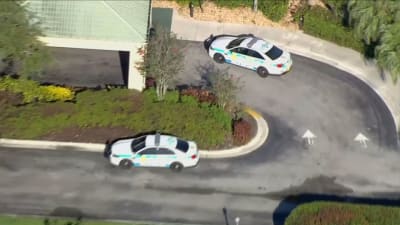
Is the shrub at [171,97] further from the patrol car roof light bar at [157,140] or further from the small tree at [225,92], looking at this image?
the patrol car roof light bar at [157,140]

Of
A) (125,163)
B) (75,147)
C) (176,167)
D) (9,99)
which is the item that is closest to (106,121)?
(75,147)

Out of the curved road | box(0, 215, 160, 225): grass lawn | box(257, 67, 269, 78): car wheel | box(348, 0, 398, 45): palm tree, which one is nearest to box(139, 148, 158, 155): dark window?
the curved road

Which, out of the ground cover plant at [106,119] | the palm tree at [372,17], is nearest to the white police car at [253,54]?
the palm tree at [372,17]

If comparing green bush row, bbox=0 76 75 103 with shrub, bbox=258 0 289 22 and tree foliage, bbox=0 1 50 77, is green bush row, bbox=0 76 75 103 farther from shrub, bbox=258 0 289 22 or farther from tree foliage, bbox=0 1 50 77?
shrub, bbox=258 0 289 22

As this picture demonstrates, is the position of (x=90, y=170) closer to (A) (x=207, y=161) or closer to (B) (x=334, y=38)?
(A) (x=207, y=161)

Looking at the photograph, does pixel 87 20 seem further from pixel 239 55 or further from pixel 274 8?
pixel 274 8

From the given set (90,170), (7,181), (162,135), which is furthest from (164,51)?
(7,181)
